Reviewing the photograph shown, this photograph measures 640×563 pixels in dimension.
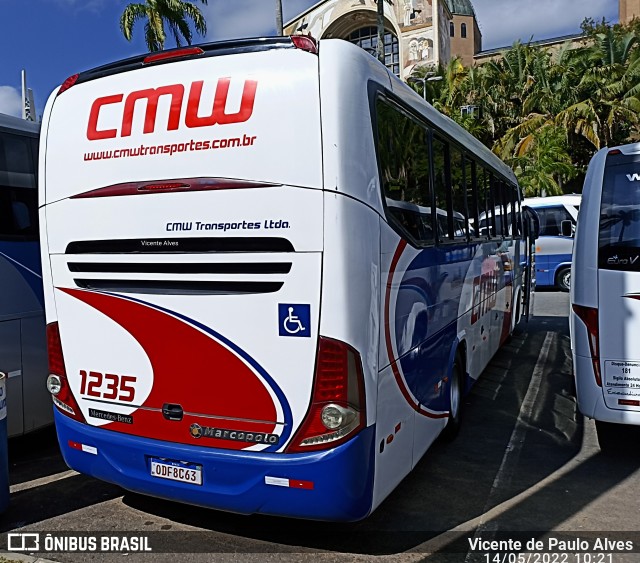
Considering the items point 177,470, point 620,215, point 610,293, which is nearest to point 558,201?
point 620,215

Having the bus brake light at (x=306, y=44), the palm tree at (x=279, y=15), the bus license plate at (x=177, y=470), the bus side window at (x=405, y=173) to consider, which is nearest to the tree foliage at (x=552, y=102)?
the palm tree at (x=279, y=15)

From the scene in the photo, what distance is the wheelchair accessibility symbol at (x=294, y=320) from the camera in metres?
3.53

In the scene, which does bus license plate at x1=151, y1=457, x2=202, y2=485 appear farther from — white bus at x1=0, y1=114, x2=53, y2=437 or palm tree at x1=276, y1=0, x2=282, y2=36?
palm tree at x1=276, y1=0, x2=282, y2=36

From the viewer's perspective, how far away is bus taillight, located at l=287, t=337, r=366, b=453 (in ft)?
11.5

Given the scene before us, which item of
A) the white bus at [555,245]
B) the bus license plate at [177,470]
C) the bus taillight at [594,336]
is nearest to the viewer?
the bus license plate at [177,470]

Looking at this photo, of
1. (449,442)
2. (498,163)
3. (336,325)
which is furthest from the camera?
(498,163)

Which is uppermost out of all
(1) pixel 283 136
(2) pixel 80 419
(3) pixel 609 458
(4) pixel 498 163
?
(4) pixel 498 163

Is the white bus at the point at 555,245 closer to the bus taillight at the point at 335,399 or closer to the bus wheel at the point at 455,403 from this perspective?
the bus wheel at the point at 455,403

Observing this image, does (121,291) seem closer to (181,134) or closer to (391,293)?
(181,134)

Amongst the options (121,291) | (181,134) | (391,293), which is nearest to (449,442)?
(391,293)

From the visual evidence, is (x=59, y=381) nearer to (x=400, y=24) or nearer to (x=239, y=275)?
(x=239, y=275)

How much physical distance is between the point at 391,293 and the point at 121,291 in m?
1.78

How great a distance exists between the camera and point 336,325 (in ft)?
11.4

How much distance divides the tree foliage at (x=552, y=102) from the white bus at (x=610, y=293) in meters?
21.4
